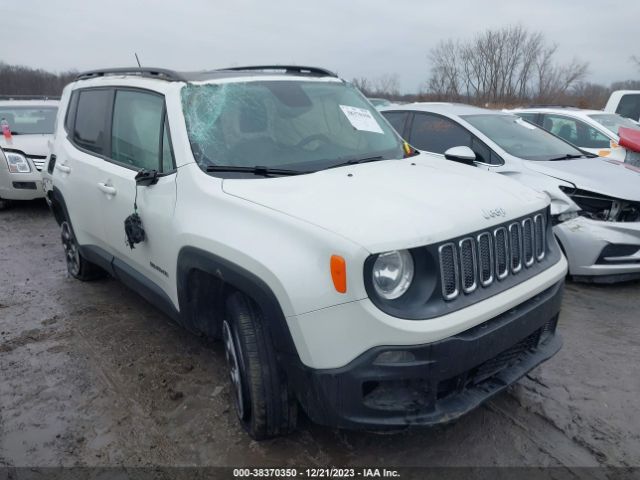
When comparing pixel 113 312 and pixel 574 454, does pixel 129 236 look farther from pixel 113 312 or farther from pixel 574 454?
pixel 574 454

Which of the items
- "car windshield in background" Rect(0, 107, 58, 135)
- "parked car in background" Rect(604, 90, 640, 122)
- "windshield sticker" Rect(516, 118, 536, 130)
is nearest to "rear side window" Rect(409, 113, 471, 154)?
"windshield sticker" Rect(516, 118, 536, 130)

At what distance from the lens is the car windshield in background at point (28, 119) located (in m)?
8.94

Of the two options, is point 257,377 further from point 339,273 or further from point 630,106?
point 630,106

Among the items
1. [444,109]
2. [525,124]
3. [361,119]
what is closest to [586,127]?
[525,124]

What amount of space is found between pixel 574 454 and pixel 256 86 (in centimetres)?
284

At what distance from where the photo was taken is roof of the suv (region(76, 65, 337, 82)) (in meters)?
3.35

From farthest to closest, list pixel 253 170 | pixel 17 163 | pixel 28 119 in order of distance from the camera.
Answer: pixel 28 119, pixel 17 163, pixel 253 170

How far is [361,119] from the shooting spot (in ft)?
12.1

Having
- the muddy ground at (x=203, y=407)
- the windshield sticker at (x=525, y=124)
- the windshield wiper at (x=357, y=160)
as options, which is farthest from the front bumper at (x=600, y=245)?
the windshield wiper at (x=357, y=160)

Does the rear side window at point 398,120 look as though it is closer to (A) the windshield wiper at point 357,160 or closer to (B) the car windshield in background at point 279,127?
(B) the car windshield in background at point 279,127

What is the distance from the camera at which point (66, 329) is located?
4176 millimetres

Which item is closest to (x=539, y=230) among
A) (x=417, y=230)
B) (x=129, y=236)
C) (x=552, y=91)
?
(x=417, y=230)

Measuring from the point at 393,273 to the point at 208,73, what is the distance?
211 cm

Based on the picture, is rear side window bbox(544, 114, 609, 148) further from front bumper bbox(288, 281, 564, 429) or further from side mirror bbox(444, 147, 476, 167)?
front bumper bbox(288, 281, 564, 429)
